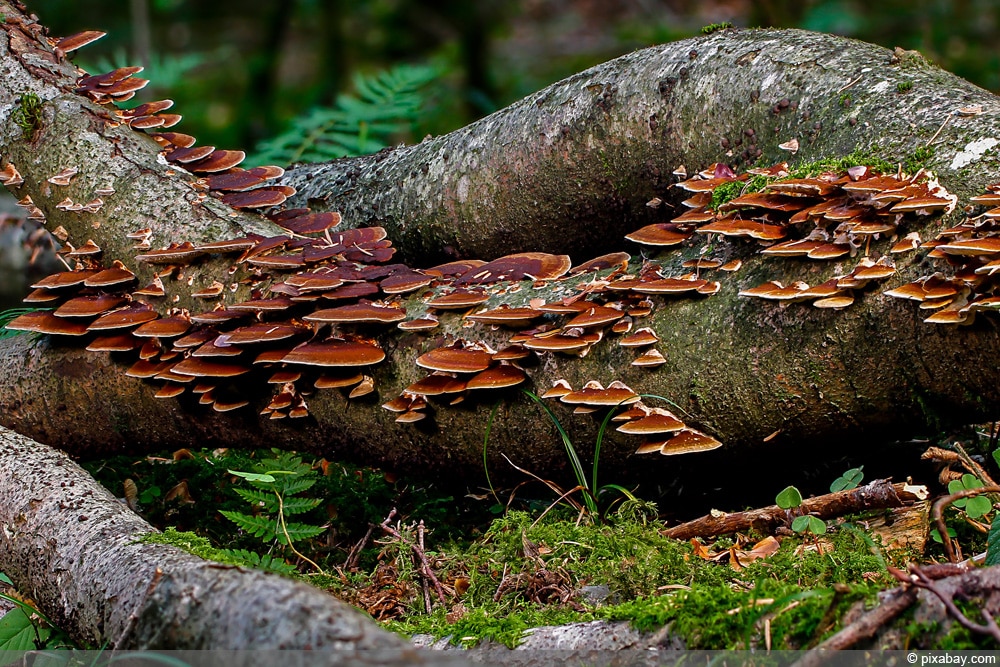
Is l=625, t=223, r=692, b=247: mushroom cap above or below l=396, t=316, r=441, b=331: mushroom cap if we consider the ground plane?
above

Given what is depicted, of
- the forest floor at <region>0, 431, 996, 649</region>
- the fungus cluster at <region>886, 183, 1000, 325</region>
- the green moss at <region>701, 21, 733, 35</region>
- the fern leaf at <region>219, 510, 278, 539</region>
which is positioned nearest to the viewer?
the forest floor at <region>0, 431, 996, 649</region>

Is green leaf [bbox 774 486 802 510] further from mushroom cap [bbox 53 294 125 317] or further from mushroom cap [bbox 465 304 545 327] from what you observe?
mushroom cap [bbox 53 294 125 317]

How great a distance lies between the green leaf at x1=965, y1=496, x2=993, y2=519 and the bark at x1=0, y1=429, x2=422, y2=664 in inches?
88.5

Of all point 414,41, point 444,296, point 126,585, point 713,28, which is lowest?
point 126,585

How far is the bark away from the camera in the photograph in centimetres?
186

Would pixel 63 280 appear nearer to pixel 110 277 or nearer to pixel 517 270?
pixel 110 277

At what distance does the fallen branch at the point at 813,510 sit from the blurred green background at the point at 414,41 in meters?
5.52

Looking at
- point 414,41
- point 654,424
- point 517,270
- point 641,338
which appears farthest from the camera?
point 414,41

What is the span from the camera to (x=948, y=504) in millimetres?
2871

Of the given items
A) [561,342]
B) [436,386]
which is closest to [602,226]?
[561,342]

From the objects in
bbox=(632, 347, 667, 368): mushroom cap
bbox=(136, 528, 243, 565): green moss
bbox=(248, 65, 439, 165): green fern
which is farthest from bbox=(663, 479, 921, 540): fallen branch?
bbox=(248, 65, 439, 165): green fern

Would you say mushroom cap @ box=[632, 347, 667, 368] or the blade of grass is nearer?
mushroom cap @ box=[632, 347, 667, 368]

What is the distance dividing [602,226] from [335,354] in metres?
2.32

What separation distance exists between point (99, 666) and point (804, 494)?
3.20m
